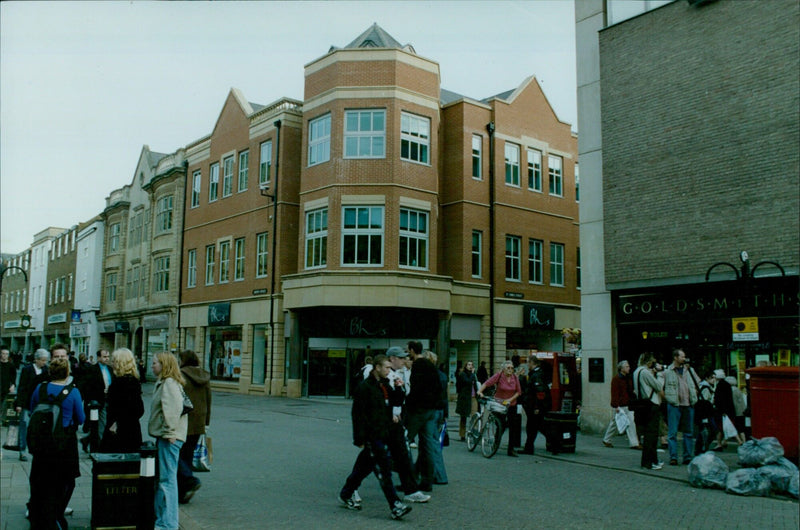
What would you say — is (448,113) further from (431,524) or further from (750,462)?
(431,524)

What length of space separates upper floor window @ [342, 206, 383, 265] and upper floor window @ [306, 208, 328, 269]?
0.93 meters

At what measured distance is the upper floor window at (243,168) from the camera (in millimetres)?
34331

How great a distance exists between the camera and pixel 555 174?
35.0m

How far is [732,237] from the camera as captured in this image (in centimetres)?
1486

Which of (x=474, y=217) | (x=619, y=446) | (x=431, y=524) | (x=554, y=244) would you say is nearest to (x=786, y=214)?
(x=619, y=446)

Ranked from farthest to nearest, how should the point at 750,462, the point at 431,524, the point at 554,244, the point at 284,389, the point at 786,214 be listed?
the point at 554,244
the point at 284,389
the point at 786,214
the point at 750,462
the point at 431,524

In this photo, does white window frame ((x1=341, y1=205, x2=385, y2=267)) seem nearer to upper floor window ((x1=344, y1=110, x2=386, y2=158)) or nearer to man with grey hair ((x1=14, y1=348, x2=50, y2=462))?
upper floor window ((x1=344, y1=110, x2=386, y2=158))

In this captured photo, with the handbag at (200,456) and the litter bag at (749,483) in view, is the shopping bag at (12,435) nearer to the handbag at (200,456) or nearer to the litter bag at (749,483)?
the handbag at (200,456)

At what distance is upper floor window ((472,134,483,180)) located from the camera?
1244 inches

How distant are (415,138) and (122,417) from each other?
22274 millimetres

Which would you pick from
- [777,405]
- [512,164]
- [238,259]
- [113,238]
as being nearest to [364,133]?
[512,164]

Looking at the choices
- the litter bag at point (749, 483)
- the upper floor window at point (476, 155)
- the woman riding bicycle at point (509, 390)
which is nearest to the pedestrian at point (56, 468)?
the woman riding bicycle at point (509, 390)

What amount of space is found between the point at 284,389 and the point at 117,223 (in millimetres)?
25797

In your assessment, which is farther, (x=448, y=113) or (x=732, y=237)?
(x=448, y=113)
